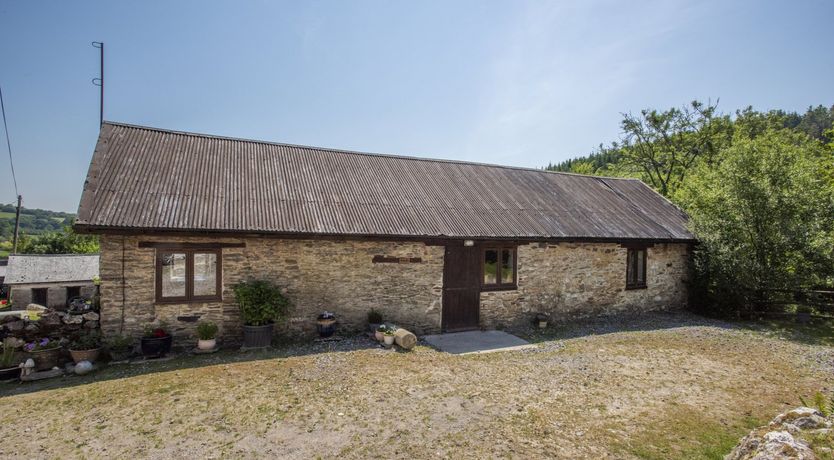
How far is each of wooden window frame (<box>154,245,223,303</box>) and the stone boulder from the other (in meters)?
9.11

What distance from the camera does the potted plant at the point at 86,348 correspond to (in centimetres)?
755

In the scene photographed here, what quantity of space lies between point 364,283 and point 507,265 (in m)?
4.24

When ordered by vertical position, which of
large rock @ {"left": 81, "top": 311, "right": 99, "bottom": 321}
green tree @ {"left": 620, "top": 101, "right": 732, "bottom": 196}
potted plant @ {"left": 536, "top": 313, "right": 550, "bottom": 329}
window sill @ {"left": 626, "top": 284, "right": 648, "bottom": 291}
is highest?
green tree @ {"left": 620, "top": 101, "right": 732, "bottom": 196}

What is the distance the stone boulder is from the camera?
3457 millimetres

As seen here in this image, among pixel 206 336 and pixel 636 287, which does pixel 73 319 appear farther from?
pixel 636 287

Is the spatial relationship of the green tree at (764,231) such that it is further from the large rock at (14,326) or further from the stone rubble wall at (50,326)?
the large rock at (14,326)

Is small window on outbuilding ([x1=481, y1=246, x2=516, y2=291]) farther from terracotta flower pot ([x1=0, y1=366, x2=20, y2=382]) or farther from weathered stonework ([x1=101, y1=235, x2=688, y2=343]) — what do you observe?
terracotta flower pot ([x1=0, y1=366, x2=20, y2=382])

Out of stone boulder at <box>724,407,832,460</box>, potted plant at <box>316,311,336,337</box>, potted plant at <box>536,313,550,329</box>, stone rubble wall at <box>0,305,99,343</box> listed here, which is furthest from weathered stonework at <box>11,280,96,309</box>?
stone boulder at <box>724,407,832,460</box>

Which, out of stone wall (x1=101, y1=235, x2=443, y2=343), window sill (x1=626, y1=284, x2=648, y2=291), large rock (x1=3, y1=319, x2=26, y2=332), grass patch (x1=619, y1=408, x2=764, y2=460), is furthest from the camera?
window sill (x1=626, y1=284, x2=648, y2=291)

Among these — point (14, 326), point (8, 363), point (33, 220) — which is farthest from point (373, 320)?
point (33, 220)

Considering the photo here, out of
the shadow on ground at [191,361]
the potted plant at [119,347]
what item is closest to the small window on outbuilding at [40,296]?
the potted plant at [119,347]

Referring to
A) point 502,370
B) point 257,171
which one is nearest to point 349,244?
point 257,171

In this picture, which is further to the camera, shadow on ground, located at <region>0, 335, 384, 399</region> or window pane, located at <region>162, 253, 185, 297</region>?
window pane, located at <region>162, 253, 185, 297</region>

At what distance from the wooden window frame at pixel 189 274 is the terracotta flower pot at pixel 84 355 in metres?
1.36
